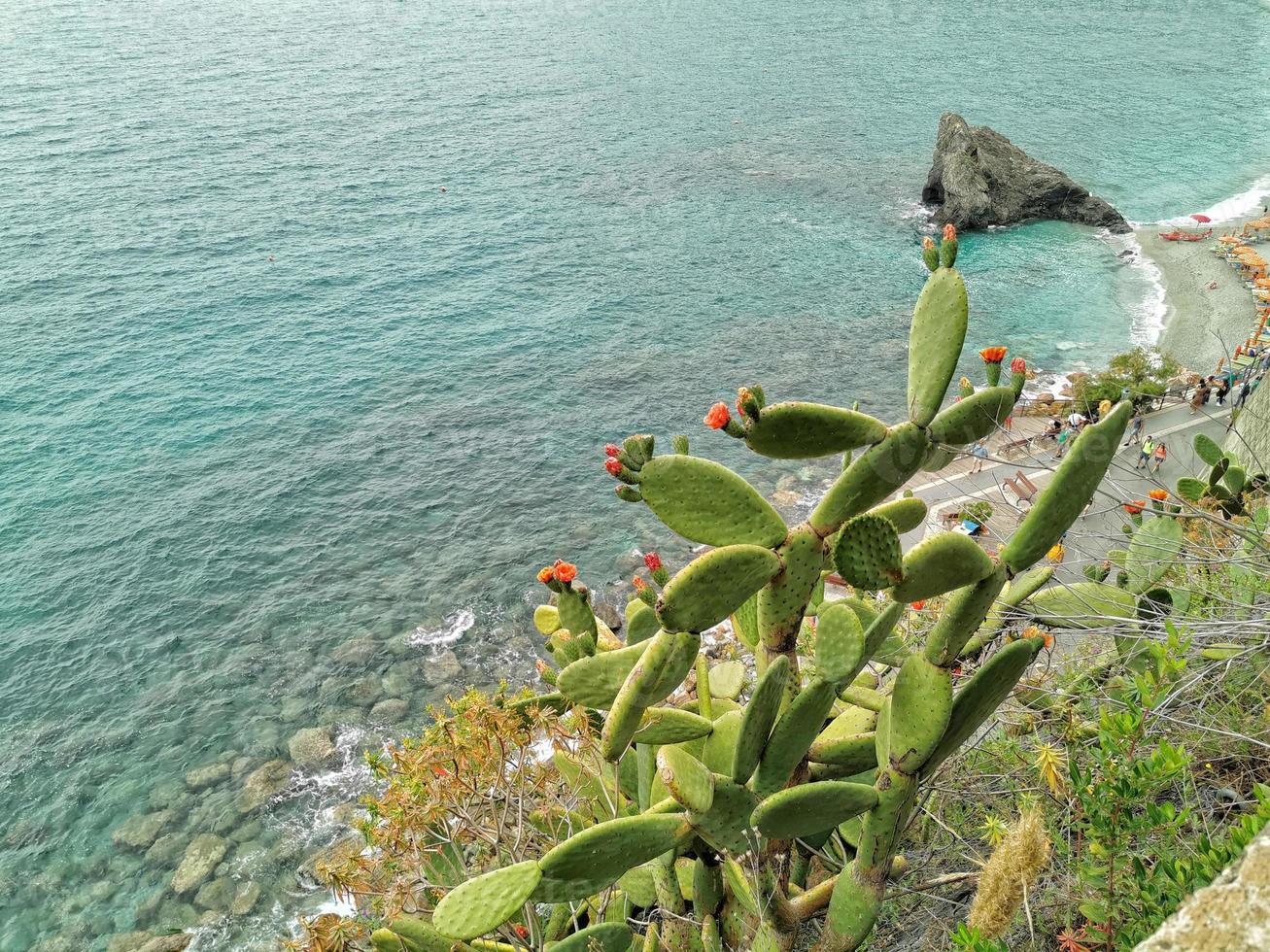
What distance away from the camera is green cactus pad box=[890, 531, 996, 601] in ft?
14.3

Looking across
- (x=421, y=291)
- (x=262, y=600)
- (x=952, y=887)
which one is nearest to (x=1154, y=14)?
(x=421, y=291)

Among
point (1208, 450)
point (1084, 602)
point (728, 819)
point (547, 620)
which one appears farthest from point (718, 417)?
point (1208, 450)

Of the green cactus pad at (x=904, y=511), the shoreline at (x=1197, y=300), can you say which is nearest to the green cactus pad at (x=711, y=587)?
the green cactus pad at (x=904, y=511)

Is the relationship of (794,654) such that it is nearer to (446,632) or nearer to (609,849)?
(609,849)

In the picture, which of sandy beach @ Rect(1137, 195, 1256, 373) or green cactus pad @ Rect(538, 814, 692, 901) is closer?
green cactus pad @ Rect(538, 814, 692, 901)

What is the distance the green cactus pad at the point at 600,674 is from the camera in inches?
230

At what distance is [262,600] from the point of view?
2336 cm

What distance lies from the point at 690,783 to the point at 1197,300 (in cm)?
3732

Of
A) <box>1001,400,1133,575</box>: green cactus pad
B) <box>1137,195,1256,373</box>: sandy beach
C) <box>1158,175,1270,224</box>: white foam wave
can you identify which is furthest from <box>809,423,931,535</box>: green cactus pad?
<box>1158,175,1270,224</box>: white foam wave

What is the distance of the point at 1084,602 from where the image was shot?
6375 mm

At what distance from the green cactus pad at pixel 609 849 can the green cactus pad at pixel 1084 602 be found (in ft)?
9.89

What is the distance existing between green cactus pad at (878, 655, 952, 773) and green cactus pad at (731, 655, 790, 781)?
2.12 ft

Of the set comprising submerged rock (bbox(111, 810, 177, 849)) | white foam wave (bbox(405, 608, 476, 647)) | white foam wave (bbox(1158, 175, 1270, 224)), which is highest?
white foam wave (bbox(1158, 175, 1270, 224))

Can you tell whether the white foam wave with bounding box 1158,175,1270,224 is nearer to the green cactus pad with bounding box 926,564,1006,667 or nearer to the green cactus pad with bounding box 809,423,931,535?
the green cactus pad with bounding box 809,423,931,535
